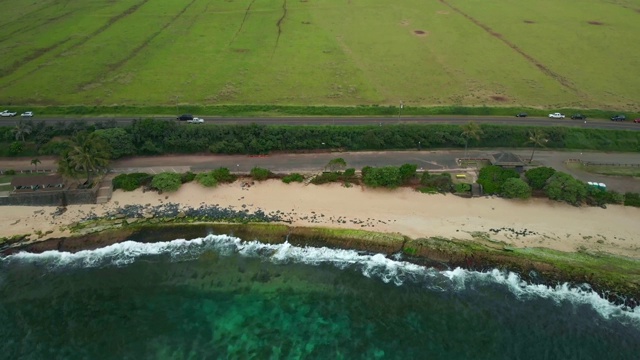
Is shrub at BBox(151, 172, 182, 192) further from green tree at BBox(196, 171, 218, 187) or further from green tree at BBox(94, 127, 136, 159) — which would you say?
green tree at BBox(94, 127, 136, 159)

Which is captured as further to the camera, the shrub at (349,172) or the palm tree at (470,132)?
the palm tree at (470,132)

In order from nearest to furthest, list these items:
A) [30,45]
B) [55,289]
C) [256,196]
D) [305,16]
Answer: [55,289]
[256,196]
[30,45]
[305,16]

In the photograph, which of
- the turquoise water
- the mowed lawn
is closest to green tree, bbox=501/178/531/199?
the turquoise water

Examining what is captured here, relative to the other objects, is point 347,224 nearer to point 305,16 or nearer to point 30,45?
point 305,16

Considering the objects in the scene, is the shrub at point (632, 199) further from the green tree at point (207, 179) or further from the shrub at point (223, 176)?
the green tree at point (207, 179)

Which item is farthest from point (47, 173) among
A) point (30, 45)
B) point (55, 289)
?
point (30, 45)

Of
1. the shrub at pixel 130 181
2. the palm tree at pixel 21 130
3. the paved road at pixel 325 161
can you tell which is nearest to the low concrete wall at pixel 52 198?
the shrub at pixel 130 181

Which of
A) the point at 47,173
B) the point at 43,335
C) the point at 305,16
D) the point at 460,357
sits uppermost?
the point at 305,16
